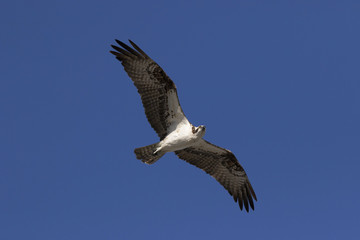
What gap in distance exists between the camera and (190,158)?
13836 mm

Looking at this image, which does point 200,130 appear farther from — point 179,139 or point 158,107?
point 158,107

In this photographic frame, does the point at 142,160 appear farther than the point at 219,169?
No

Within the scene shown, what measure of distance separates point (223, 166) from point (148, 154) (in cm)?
248

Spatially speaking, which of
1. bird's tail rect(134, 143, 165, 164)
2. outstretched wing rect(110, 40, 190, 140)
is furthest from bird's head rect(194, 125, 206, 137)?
bird's tail rect(134, 143, 165, 164)

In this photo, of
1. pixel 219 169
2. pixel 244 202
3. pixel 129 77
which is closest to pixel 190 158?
pixel 219 169

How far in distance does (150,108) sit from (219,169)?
290cm

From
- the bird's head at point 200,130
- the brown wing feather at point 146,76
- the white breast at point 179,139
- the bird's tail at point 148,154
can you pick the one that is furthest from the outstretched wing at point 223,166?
the brown wing feather at point 146,76

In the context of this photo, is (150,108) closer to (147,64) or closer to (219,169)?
(147,64)

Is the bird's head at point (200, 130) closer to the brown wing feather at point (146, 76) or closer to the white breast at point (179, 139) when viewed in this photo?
the white breast at point (179, 139)

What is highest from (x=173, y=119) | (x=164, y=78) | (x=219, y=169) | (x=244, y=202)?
(x=164, y=78)

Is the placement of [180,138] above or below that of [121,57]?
below

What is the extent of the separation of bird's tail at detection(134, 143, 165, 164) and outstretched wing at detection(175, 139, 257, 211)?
1.26 meters

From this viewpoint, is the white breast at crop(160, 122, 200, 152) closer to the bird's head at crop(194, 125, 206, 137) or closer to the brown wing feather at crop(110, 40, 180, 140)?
the bird's head at crop(194, 125, 206, 137)

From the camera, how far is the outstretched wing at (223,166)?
13.7 metres
